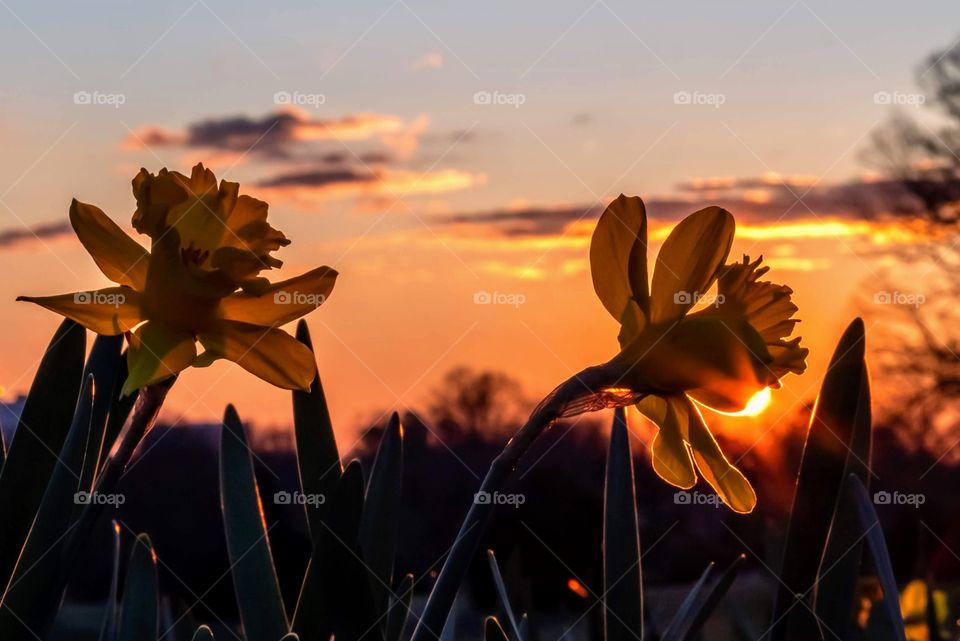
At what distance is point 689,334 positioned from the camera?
743 millimetres

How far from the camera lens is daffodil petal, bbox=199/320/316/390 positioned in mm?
794

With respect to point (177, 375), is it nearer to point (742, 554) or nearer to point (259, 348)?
point (259, 348)

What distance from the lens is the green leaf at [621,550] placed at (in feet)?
3.27

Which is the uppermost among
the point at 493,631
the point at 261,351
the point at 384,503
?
the point at 261,351

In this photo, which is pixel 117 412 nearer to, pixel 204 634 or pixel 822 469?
pixel 204 634

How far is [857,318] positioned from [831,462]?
0.14m

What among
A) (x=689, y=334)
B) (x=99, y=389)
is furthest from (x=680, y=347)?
(x=99, y=389)

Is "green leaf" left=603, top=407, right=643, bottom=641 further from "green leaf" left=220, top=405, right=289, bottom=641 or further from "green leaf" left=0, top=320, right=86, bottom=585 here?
"green leaf" left=0, top=320, right=86, bottom=585

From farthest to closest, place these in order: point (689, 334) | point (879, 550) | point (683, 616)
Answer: point (683, 616) → point (879, 550) → point (689, 334)

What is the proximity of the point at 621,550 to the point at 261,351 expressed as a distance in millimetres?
448

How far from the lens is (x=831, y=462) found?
82 cm

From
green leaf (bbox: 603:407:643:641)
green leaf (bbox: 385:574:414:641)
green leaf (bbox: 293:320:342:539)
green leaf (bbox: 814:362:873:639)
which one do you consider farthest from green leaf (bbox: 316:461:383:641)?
green leaf (bbox: 814:362:873:639)

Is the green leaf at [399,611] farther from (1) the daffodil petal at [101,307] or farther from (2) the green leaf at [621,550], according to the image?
(1) the daffodil petal at [101,307]

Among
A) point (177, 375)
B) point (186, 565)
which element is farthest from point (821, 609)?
point (186, 565)
